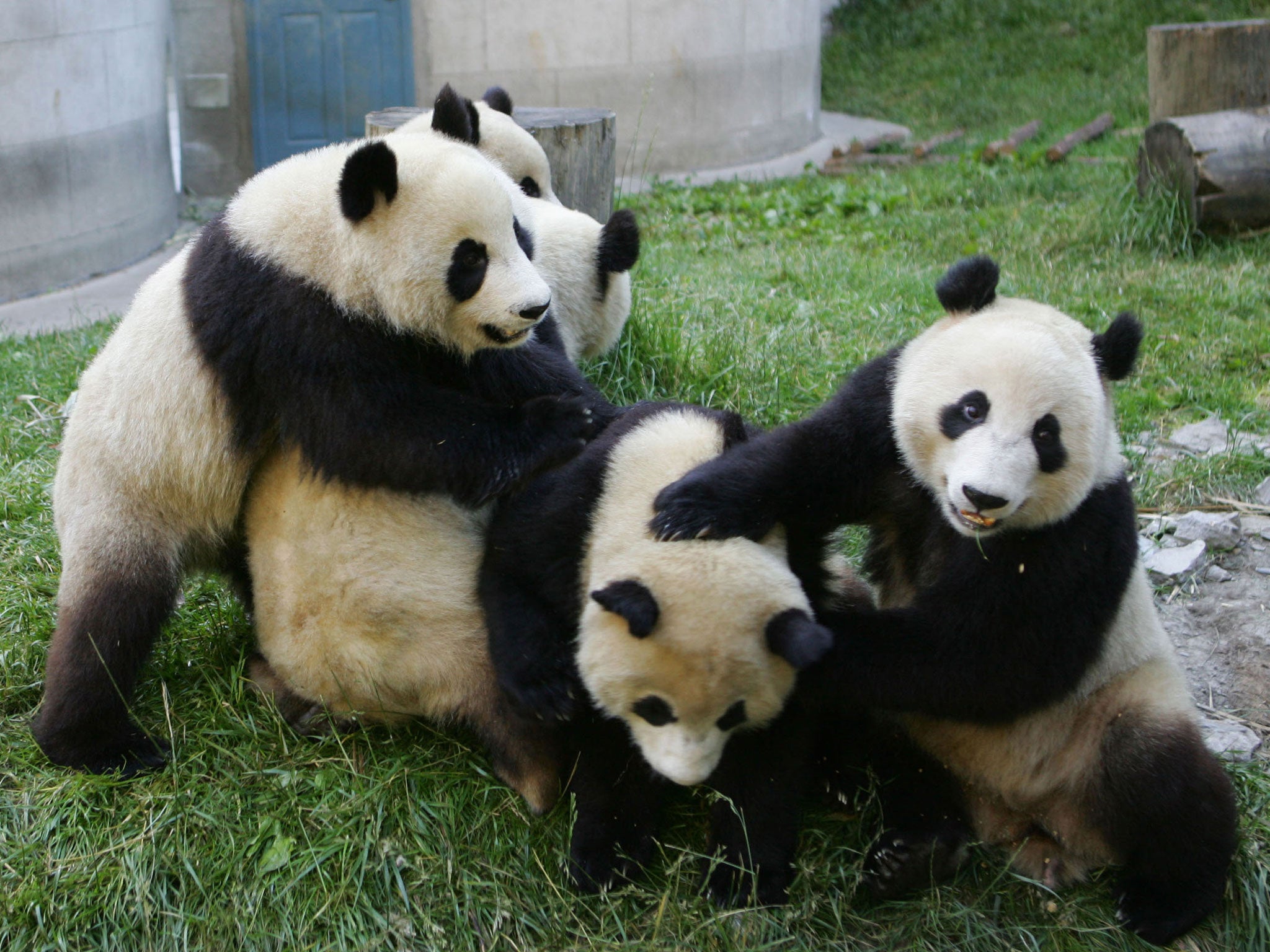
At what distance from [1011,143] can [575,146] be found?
8089mm

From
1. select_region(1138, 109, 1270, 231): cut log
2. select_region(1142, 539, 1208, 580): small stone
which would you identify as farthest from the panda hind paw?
select_region(1138, 109, 1270, 231): cut log

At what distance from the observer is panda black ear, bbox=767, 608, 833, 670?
2.89m

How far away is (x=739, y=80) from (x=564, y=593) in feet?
37.5

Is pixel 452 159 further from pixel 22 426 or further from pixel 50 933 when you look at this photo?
pixel 22 426

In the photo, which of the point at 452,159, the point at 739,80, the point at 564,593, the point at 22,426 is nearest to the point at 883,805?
the point at 564,593

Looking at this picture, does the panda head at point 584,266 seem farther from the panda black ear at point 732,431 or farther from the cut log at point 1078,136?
the cut log at point 1078,136

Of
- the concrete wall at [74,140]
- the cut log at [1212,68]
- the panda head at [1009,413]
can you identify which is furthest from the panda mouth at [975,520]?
the concrete wall at [74,140]

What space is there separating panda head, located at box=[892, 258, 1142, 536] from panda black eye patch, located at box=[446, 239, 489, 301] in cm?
119

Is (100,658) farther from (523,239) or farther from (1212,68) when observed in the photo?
(1212,68)

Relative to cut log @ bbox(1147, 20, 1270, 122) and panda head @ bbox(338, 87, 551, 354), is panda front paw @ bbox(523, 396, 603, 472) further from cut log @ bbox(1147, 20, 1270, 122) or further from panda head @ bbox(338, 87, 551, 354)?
cut log @ bbox(1147, 20, 1270, 122)

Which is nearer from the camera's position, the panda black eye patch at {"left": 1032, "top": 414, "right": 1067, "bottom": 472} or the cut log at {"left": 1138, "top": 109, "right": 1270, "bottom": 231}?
the panda black eye patch at {"left": 1032, "top": 414, "right": 1067, "bottom": 472}

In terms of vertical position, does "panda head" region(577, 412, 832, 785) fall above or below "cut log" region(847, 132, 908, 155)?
below

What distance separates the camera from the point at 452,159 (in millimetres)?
3492

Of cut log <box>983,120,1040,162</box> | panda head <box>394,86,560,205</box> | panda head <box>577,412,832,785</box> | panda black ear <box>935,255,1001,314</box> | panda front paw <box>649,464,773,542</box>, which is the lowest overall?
panda head <box>577,412,832,785</box>
